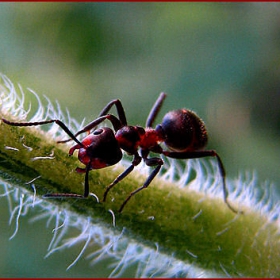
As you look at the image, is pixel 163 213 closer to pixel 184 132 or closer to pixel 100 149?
pixel 100 149

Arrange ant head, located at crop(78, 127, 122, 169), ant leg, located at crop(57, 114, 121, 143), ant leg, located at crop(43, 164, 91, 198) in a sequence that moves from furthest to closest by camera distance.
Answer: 1. ant leg, located at crop(57, 114, 121, 143)
2. ant head, located at crop(78, 127, 122, 169)
3. ant leg, located at crop(43, 164, 91, 198)

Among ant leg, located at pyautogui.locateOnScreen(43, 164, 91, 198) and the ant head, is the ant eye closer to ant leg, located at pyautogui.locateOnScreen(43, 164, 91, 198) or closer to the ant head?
the ant head

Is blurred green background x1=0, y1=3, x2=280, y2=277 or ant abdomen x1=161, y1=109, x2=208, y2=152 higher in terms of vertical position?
blurred green background x1=0, y1=3, x2=280, y2=277

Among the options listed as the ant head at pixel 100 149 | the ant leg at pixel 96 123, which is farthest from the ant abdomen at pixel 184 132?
the ant head at pixel 100 149

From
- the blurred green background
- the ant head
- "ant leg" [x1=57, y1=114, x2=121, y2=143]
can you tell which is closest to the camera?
the ant head

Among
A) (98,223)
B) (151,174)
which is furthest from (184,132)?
(98,223)

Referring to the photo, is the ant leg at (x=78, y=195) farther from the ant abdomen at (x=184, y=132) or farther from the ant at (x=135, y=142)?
the ant abdomen at (x=184, y=132)

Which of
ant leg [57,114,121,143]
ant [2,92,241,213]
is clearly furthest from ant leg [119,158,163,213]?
ant leg [57,114,121,143]
